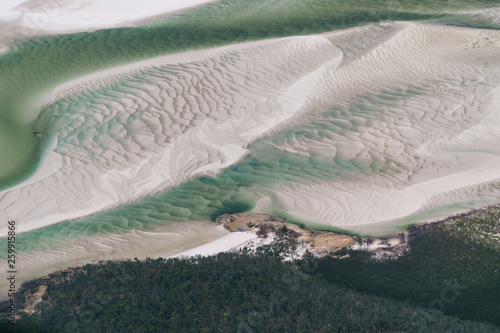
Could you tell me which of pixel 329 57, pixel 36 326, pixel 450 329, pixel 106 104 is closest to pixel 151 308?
pixel 36 326

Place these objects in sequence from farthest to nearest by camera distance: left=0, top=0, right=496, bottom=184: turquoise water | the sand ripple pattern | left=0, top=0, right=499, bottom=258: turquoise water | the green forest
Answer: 1. left=0, top=0, right=496, bottom=184: turquoise water
2. the sand ripple pattern
3. left=0, top=0, right=499, bottom=258: turquoise water
4. the green forest

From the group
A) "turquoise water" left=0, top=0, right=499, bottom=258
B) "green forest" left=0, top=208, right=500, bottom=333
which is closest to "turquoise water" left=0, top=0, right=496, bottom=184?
"turquoise water" left=0, top=0, right=499, bottom=258

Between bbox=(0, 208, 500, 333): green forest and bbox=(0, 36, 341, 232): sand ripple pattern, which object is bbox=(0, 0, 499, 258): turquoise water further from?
bbox=(0, 208, 500, 333): green forest

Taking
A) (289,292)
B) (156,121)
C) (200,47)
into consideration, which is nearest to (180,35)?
(200,47)

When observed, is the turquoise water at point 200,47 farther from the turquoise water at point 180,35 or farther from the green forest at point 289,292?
the green forest at point 289,292

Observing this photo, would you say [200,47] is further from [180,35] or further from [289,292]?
[289,292]

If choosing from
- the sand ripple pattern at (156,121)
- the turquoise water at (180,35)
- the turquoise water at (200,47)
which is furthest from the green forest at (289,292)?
the turquoise water at (180,35)

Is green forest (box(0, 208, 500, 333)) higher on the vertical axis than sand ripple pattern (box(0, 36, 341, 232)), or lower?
lower

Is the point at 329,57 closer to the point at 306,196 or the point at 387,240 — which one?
the point at 306,196
